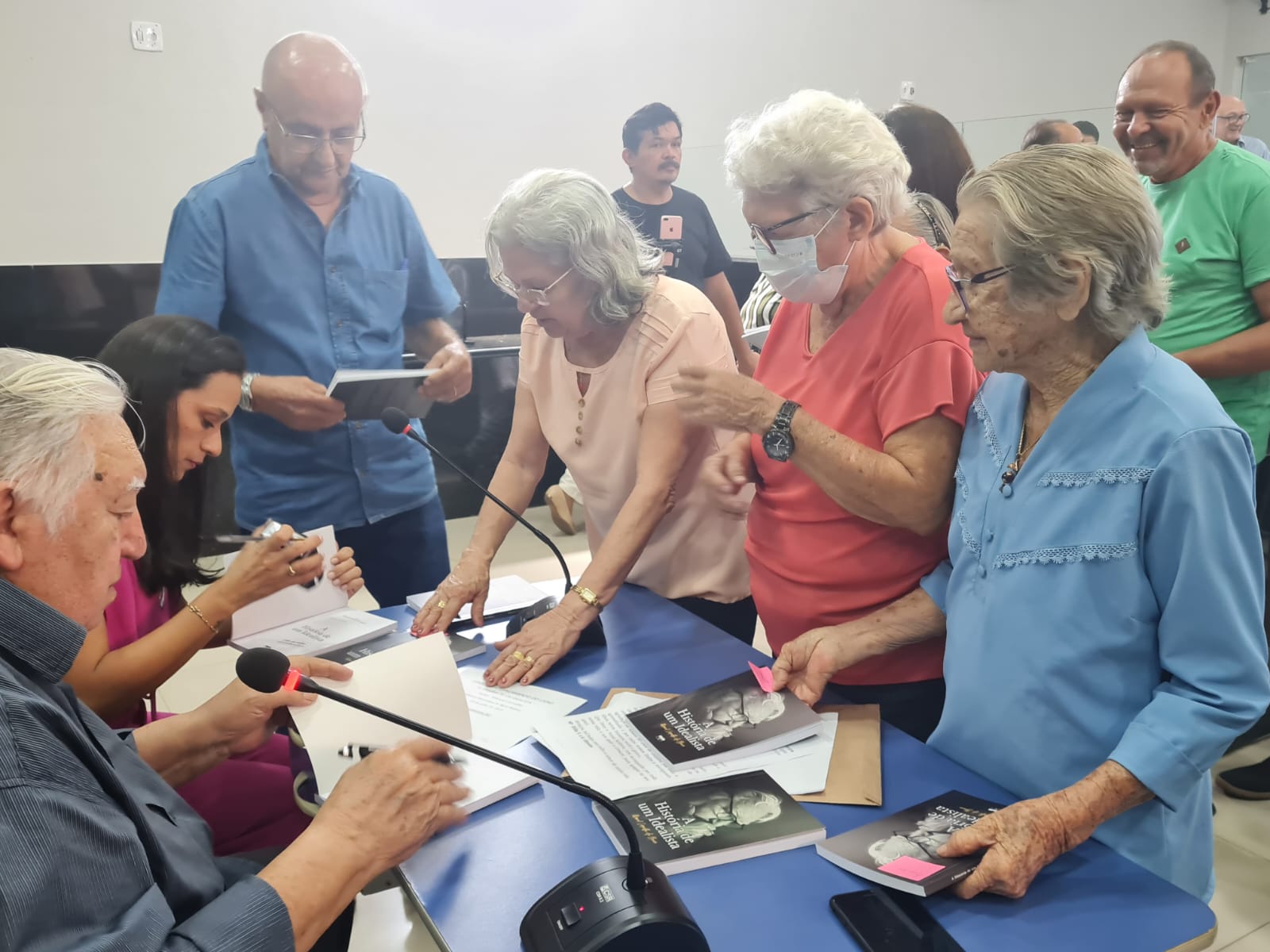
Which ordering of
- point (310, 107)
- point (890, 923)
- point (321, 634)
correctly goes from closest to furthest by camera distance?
1. point (890, 923)
2. point (321, 634)
3. point (310, 107)

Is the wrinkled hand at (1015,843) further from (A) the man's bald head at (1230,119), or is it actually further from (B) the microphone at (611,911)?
(A) the man's bald head at (1230,119)

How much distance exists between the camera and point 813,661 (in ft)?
4.52

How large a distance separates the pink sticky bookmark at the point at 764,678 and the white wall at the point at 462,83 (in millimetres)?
3958

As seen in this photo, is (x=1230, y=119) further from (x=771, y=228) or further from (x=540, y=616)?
(x=540, y=616)

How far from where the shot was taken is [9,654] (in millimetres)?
890

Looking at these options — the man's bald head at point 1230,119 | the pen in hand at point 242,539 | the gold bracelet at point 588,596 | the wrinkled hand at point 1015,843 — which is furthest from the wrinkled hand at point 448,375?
the man's bald head at point 1230,119

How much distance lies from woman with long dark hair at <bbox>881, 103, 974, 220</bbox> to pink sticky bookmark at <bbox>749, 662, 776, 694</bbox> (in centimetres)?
157

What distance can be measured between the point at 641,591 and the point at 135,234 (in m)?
3.53

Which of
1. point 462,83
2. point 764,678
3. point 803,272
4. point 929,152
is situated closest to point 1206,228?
point 929,152

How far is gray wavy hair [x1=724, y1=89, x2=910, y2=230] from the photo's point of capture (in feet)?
4.75

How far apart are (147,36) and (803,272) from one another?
155 inches

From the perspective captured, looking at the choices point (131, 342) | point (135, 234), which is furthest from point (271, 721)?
point (135, 234)

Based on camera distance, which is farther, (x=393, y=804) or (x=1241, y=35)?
(x=1241, y=35)

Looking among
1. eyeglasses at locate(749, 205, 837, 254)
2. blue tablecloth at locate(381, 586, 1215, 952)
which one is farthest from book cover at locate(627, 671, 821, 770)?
eyeglasses at locate(749, 205, 837, 254)
